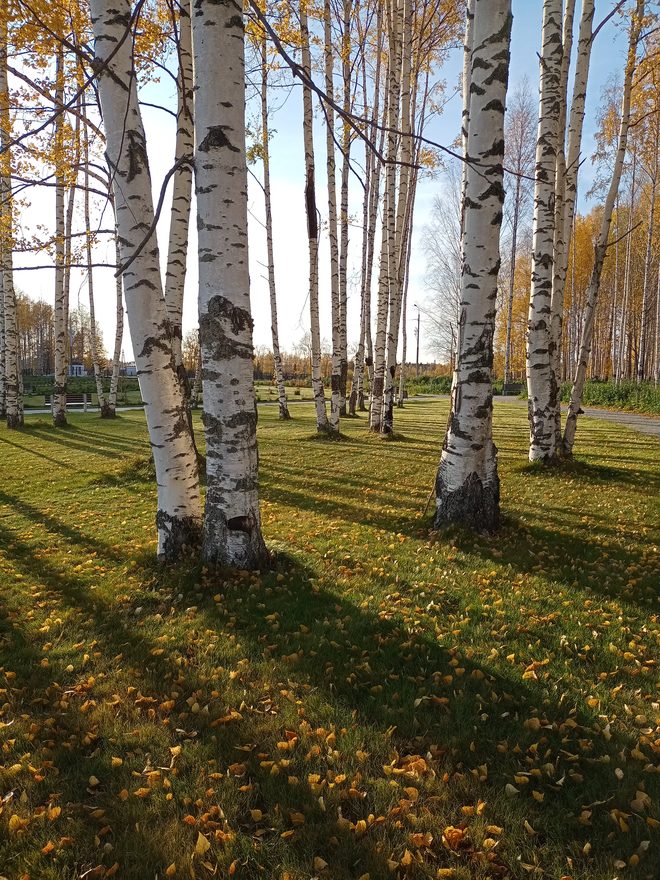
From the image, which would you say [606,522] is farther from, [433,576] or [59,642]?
[59,642]

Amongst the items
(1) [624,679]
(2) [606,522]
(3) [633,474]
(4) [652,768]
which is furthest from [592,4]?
(4) [652,768]

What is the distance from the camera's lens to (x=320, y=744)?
2.39m

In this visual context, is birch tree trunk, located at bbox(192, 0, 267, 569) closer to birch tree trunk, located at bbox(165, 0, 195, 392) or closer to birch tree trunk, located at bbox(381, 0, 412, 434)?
birch tree trunk, located at bbox(165, 0, 195, 392)

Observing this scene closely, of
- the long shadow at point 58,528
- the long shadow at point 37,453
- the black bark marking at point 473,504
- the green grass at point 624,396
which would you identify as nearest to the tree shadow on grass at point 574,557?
the black bark marking at point 473,504

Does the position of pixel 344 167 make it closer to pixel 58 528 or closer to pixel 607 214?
pixel 607 214

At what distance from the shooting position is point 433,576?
4348 mm

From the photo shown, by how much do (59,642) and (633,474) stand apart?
28.3 ft

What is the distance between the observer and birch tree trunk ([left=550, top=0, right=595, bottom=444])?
7.97 meters

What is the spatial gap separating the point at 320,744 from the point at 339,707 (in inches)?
11.4

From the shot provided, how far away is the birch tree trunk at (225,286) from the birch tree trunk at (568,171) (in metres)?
6.08

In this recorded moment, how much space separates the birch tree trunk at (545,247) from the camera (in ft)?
23.6

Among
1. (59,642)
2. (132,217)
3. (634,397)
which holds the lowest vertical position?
(59,642)

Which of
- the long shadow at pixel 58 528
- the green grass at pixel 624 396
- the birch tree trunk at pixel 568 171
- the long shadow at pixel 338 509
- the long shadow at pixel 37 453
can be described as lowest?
the long shadow at pixel 58 528

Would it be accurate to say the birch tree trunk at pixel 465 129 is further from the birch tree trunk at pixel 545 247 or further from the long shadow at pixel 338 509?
the long shadow at pixel 338 509
